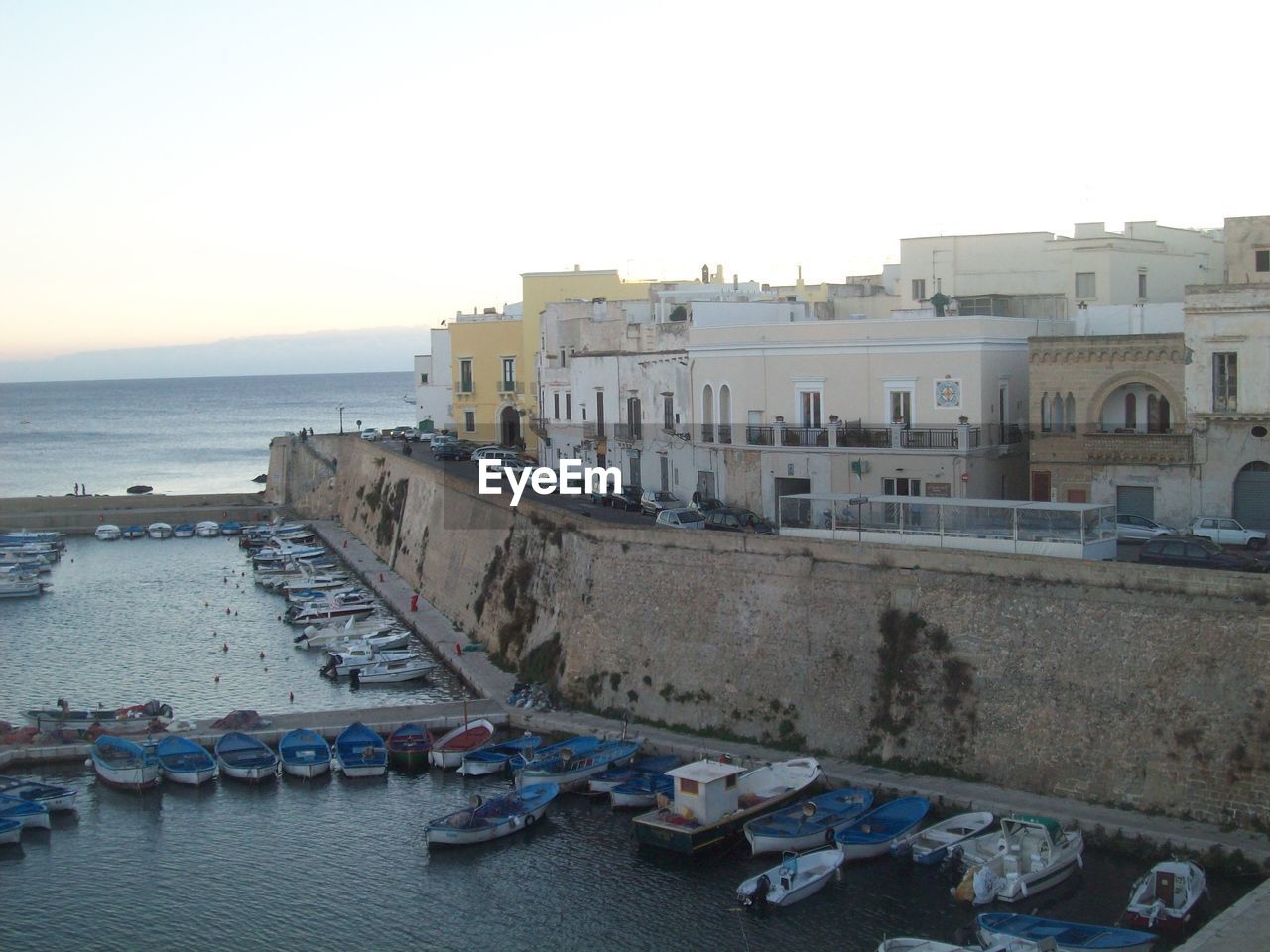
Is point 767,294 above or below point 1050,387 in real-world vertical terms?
above

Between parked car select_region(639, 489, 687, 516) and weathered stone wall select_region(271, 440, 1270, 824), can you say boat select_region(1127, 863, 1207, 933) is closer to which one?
weathered stone wall select_region(271, 440, 1270, 824)

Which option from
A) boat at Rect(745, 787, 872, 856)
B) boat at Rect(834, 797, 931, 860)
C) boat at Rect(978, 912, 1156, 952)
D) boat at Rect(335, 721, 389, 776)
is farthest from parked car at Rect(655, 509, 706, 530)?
boat at Rect(978, 912, 1156, 952)

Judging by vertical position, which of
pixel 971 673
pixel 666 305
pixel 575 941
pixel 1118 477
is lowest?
pixel 575 941

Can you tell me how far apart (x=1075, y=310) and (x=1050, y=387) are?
21.8 feet

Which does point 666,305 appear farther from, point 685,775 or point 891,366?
point 685,775

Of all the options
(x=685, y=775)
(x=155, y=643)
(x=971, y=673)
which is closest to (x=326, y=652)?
(x=155, y=643)

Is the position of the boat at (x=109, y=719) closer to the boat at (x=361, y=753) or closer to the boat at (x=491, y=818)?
the boat at (x=361, y=753)

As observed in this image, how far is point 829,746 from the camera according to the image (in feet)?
73.3

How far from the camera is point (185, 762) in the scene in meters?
24.2

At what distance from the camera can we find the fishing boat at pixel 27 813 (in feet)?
71.2

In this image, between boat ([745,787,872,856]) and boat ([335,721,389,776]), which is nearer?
boat ([745,787,872,856])

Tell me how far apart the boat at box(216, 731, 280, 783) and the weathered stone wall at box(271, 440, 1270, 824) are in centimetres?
565

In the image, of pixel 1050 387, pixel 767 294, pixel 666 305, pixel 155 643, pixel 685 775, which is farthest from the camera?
pixel 767 294

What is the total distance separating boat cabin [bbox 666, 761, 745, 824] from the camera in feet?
66.4
